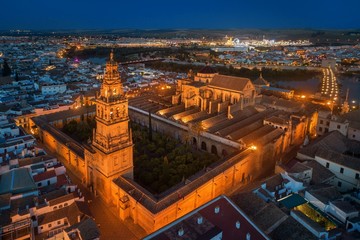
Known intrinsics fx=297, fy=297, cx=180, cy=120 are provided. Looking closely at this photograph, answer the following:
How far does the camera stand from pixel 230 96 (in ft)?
135

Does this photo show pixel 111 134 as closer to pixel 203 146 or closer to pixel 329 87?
pixel 203 146

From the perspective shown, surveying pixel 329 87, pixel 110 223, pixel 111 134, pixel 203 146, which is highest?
pixel 111 134

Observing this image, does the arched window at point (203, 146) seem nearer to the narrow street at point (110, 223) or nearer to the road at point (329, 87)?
the narrow street at point (110, 223)

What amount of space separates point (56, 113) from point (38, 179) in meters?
18.3

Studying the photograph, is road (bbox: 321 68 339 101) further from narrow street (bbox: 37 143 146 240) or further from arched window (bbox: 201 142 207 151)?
narrow street (bbox: 37 143 146 240)

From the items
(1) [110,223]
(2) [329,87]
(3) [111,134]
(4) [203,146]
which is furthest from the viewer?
(2) [329,87]

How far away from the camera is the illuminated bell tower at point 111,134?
926 inches

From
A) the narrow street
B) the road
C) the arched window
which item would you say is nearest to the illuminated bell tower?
the narrow street

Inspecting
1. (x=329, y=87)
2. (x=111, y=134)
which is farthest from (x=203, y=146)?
(x=329, y=87)

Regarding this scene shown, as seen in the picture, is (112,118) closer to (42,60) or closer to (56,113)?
(56,113)

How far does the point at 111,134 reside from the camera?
23906 millimetres

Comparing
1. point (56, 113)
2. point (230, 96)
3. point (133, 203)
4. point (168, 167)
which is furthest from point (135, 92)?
point (133, 203)

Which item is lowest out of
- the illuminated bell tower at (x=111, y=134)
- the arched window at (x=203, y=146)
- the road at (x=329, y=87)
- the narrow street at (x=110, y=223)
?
the narrow street at (x=110, y=223)

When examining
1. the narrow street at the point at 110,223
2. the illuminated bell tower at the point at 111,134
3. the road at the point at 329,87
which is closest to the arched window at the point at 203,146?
the illuminated bell tower at the point at 111,134
